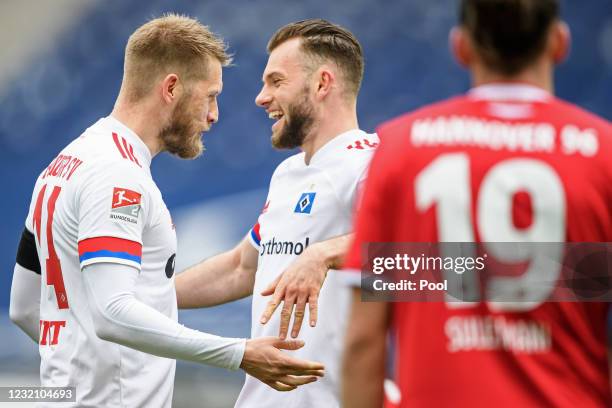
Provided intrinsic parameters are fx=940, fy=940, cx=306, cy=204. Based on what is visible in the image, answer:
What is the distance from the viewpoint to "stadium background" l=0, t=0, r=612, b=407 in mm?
8359

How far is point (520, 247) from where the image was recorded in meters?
1.81

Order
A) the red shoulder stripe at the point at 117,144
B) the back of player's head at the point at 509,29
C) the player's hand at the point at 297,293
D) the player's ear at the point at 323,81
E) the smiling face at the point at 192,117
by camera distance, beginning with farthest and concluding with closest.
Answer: the player's ear at the point at 323,81 < the smiling face at the point at 192,117 < the red shoulder stripe at the point at 117,144 < the player's hand at the point at 297,293 < the back of player's head at the point at 509,29

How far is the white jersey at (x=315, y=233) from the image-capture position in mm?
3389

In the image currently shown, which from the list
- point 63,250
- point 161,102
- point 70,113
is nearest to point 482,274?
point 63,250

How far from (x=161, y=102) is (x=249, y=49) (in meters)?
5.30

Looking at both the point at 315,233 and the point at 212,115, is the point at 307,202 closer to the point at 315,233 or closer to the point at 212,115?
the point at 315,233

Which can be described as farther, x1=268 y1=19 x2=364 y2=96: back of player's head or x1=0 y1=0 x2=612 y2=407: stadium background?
x1=0 y1=0 x2=612 y2=407: stadium background

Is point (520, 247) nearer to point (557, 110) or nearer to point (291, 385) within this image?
point (557, 110)

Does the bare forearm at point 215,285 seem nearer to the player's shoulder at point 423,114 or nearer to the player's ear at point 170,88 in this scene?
the player's ear at point 170,88

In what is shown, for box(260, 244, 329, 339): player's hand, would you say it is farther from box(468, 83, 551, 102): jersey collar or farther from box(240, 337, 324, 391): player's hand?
box(468, 83, 551, 102): jersey collar

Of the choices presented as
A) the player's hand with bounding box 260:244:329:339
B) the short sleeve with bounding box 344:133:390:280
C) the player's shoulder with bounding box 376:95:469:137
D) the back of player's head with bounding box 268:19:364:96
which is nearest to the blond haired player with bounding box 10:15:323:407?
the player's hand with bounding box 260:244:329:339

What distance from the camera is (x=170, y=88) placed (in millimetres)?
3580

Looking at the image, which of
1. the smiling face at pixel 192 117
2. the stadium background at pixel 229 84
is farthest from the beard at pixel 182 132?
the stadium background at pixel 229 84

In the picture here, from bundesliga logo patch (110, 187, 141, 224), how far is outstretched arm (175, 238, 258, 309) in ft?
3.47
